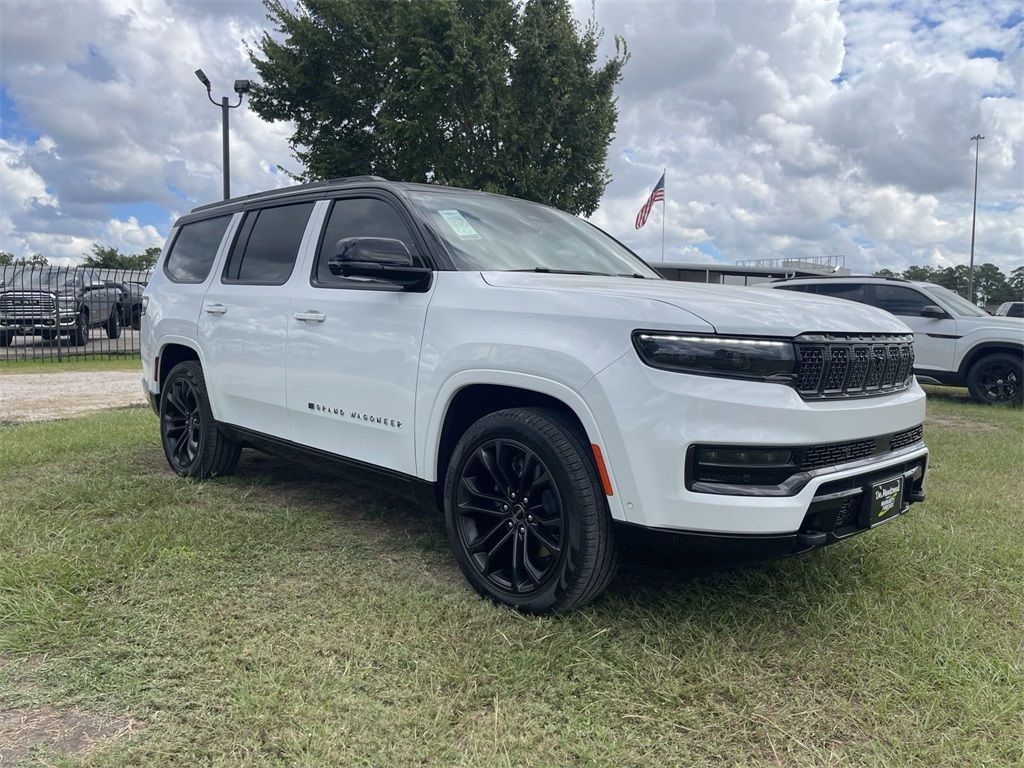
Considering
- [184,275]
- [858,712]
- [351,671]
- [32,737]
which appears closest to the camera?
[32,737]

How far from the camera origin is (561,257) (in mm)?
3785

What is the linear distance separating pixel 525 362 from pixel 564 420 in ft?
0.87

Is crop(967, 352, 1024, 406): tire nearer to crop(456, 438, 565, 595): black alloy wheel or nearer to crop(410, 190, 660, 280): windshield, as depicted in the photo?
crop(410, 190, 660, 280): windshield

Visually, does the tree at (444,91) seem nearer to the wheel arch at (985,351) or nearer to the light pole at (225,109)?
the light pole at (225,109)

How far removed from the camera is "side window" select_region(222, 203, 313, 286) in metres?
4.22

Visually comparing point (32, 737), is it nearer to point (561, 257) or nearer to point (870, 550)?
point (561, 257)

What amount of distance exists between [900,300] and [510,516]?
965 cm

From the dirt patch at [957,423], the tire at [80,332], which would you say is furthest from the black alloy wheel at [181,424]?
the tire at [80,332]

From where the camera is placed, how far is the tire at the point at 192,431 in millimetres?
4883

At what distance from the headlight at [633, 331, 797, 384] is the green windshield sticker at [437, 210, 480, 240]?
1311 millimetres

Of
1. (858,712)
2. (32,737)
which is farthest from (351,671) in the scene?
(858,712)

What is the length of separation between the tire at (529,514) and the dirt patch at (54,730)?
54.0 inches

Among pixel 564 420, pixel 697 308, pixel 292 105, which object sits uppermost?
pixel 292 105

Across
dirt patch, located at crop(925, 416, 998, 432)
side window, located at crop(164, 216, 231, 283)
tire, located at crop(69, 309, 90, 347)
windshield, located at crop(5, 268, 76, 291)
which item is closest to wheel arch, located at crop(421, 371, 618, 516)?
side window, located at crop(164, 216, 231, 283)
